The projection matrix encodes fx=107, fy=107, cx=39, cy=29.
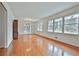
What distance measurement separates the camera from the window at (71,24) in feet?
22.1

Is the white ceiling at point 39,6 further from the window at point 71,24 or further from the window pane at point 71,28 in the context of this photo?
the window pane at point 71,28

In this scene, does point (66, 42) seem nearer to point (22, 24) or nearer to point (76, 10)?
point (76, 10)

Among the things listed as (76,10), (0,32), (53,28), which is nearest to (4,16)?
(0,32)

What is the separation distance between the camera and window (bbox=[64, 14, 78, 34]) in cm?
673

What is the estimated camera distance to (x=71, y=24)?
725 centimetres

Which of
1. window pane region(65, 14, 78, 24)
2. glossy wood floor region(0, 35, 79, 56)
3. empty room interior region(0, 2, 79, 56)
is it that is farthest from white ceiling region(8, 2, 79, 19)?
glossy wood floor region(0, 35, 79, 56)

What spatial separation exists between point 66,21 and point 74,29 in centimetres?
118

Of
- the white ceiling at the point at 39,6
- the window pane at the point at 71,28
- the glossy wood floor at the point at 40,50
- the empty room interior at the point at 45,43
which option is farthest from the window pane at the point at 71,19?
the glossy wood floor at the point at 40,50

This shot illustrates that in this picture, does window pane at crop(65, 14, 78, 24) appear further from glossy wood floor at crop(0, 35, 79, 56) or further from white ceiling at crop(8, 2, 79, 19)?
glossy wood floor at crop(0, 35, 79, 56)

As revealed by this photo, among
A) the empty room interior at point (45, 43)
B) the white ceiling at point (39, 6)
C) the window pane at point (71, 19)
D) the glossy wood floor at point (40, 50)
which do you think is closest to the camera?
the glossy wood floor at point (40, 50)

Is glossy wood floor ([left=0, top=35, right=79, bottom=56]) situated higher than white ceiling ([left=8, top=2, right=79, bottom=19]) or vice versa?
white ceiling ([left=8, top=2, right=79, bottom=19])

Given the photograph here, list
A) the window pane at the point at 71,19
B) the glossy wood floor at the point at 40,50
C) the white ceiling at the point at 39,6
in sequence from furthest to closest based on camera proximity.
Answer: the window pane at the point at 71,19 < the white ceiling at the point at 39,6 < the glossy wood floor at the point at 40,50

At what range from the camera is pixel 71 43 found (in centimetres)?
683

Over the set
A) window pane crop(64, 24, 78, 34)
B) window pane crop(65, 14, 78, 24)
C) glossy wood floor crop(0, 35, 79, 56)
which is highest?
window pane crop(65, 14, 78, 24)
